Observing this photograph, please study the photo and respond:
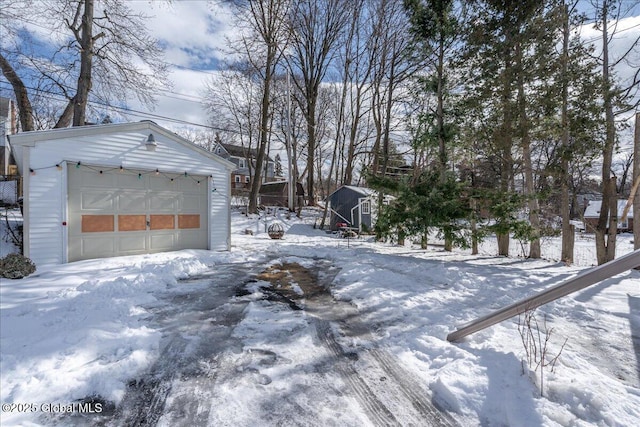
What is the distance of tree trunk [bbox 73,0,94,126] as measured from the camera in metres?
10.8

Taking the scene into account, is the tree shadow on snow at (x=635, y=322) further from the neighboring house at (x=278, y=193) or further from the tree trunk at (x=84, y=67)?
the neighboring house at (x=278, y=193)

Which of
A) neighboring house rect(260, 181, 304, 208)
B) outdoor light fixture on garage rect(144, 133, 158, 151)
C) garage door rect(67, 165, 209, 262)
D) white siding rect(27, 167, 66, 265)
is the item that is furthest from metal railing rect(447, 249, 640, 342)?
neighboring house rect(260, 181, 304, 208)

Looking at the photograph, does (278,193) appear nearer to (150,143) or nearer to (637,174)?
(150,143)

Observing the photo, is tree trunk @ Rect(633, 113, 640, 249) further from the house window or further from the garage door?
the garage door

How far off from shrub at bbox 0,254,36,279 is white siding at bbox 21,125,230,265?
0.76m

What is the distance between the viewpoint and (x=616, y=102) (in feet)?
23.4

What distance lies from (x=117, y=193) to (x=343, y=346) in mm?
7308

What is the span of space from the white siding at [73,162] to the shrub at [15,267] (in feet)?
2.50

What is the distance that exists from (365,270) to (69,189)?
7.25 meters

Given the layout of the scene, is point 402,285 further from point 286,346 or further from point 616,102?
point 616,102

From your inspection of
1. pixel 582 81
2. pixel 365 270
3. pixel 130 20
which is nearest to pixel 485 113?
pixel 582 81

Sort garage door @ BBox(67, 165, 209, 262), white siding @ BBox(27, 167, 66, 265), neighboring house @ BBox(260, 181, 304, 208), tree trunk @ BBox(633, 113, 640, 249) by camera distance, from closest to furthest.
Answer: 1. white siding @ BBox(27, 167, 66, 265)
2. garage door @ BBox(67, 165, 209, 262)
3. tree trunk @ BBox(633, 113, 640, 249)
4. neighboring house @ BBox(260, 181, 304, 208)

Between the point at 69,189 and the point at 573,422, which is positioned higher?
the point at 69,189

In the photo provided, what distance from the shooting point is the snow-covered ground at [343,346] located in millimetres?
2084
